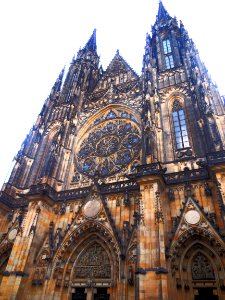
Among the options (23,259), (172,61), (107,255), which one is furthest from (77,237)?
(172,61)

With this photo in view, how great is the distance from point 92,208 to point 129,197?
6.84 feet

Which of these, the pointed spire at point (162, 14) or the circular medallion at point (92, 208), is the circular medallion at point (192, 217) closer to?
the circular medallion at point (92, 208)

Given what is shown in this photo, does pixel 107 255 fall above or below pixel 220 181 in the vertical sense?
below

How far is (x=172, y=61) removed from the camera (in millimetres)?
18844

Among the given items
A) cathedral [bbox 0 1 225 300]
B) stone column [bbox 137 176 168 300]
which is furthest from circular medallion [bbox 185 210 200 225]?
stone column [bbox 137 176 168 300]

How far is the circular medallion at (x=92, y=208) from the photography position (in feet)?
41.9

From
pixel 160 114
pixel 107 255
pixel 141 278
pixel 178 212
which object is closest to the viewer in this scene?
pixel 141 278

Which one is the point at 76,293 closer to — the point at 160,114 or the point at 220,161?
the point at 220,161

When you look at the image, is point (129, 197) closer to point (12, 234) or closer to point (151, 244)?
point (151, 244)

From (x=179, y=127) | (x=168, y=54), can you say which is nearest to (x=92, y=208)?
(x=179, y=127)

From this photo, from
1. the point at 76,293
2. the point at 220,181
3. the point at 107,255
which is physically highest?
the point at 220,181

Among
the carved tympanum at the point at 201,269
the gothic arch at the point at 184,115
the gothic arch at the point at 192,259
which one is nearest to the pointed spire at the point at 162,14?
the gothic arch at the point at 184,115

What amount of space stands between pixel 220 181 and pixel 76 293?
825 cm

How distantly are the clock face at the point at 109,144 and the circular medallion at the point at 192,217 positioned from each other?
490cm
